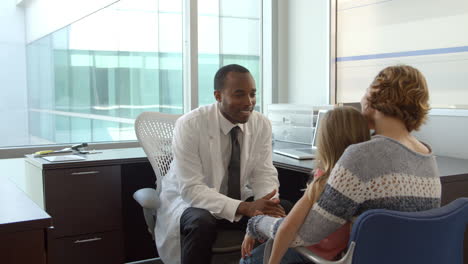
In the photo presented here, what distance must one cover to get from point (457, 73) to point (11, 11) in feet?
10.1

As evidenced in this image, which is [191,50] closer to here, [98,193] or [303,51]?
[303,51]

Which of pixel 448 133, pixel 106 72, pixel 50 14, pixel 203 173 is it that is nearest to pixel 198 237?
pixel 203 173

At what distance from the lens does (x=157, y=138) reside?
285 centimetres

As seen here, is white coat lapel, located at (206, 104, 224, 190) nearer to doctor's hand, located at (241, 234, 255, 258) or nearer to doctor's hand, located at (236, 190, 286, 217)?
doctor's hand, located at (236, 190, 286, 217)

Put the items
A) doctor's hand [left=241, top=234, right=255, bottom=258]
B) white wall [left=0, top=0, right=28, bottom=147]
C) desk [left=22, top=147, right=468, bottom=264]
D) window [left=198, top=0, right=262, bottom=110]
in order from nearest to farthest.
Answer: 1. doctor's hand [left=241, top=234, right=255, bottom=258]
2. desk [left=22, top=147, right=468, bottom=264]
3. white wall [left=0, top=0, right=28, bottom=147]
4. window [left=198, top=0, right=262, bottom=110]

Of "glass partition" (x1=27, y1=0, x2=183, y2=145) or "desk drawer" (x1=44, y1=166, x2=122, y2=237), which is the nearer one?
"desk drawer" (x1=44, y1=166, x2=122, y2=237)

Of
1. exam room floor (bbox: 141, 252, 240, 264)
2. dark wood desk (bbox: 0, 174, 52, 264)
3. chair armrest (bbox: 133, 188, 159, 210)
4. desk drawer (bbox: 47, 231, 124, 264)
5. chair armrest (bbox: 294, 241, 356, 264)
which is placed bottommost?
desk drawer (bbox: 47, 231, 124, 264)

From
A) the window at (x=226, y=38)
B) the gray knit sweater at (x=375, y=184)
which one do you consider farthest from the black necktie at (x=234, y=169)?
the window at (x=226, y=38)

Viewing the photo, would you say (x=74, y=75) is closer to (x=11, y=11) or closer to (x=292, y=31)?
(x=11, y=11)

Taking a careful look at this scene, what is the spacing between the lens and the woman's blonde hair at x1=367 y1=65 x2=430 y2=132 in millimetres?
1439

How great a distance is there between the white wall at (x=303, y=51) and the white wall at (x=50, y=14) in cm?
172

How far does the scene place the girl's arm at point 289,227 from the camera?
1.50 m

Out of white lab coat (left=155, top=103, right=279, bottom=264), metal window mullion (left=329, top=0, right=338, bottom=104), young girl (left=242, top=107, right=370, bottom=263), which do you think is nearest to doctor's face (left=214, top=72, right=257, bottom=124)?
white lab coat (left=155, top=103, right=279, bottom=264)

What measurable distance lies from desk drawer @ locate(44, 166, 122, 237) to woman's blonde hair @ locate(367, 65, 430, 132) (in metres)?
1.88
